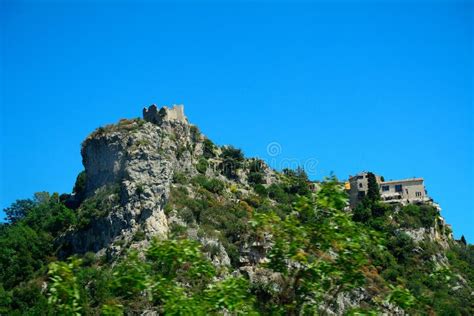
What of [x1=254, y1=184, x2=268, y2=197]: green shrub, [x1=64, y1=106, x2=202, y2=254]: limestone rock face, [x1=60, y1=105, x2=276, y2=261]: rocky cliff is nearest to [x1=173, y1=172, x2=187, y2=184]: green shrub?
[x1=60, y1=105, x2=276, y2=261]: rocky cliff

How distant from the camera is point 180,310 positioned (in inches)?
519

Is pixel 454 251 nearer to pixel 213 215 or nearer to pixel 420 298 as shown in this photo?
pixel 213 215

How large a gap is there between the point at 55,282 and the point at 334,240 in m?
5.42

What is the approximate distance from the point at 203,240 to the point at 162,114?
20.5m

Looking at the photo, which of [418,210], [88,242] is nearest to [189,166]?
[88,242]

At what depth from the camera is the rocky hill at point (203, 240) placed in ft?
46.9

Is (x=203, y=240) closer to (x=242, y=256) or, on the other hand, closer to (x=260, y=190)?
(x=242, y=256)

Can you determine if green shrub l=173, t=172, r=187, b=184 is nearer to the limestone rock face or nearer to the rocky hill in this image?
the rocky hill

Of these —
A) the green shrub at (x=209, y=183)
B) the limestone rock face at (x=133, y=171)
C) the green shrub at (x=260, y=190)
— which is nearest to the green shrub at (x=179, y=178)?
the limestone rock face at (x=133, y=171)

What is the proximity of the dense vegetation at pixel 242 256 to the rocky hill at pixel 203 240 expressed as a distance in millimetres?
42

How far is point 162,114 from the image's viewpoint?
259 feet

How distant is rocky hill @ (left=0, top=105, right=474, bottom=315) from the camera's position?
1430 centimetres

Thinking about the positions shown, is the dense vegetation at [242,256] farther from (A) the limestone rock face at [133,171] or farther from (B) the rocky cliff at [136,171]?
(A) the limestone rock face at [133,171]

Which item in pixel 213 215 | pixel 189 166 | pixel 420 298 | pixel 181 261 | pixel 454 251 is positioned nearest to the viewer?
pixel 181 261
